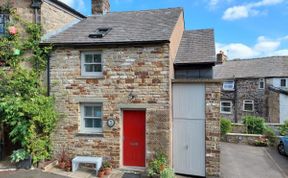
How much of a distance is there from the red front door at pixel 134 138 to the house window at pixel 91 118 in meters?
1.16

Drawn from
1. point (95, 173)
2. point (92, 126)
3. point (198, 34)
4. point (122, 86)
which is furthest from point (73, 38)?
point (198, 34)

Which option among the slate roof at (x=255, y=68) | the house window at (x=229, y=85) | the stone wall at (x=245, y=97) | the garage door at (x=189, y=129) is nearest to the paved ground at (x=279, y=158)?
the garage door at (x=189, y=129)

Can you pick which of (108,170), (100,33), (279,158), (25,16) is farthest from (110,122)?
(279,158)

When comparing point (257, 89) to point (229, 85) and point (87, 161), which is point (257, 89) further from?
point (87, 161)

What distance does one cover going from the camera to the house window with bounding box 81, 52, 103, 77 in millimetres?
10008

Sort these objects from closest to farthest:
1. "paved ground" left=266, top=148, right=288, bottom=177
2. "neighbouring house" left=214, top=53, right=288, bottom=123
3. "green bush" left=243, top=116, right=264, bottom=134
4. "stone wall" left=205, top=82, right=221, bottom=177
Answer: "stone wall" left=205, top=82, right=221, bottom=177, "paved ground" left=266, top=148, right=288, bottom=177, "green bush" left=243, top=116, right=264, bottom=134, "neighbouring house" left=214, top=53, right=288, bottom=123

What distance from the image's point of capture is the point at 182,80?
9.55 meters

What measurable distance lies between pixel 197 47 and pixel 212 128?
4188 mm

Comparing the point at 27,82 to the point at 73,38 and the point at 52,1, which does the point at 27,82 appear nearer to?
the point at 73,38

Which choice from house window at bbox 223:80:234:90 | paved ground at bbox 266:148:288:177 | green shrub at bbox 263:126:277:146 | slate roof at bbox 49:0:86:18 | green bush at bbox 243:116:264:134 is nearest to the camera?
paved ground at bbox 266:148:288:177

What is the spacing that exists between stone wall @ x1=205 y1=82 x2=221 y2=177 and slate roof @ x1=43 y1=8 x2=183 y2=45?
2790mm

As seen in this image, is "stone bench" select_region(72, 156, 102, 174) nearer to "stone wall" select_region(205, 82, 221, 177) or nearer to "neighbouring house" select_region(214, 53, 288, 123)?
"stone wall" select_region(205, 82, 221, 177)

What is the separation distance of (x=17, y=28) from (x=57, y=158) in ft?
19.6

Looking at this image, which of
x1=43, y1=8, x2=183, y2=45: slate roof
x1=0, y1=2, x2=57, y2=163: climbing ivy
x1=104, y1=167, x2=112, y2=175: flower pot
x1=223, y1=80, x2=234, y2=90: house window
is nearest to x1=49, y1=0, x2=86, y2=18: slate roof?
x1=43, y1=8, x2=183, y2=45: slate roof
